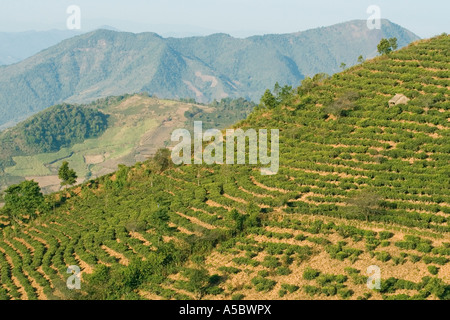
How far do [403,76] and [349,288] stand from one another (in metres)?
40.3

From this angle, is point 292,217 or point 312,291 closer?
point 312,291

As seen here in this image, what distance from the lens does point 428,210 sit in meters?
Result: 42.7

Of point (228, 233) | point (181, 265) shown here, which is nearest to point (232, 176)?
point (228, 233)

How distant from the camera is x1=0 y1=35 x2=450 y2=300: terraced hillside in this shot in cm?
3744

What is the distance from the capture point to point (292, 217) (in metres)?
45.8

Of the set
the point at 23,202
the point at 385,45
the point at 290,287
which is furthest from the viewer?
the point at 385,45
